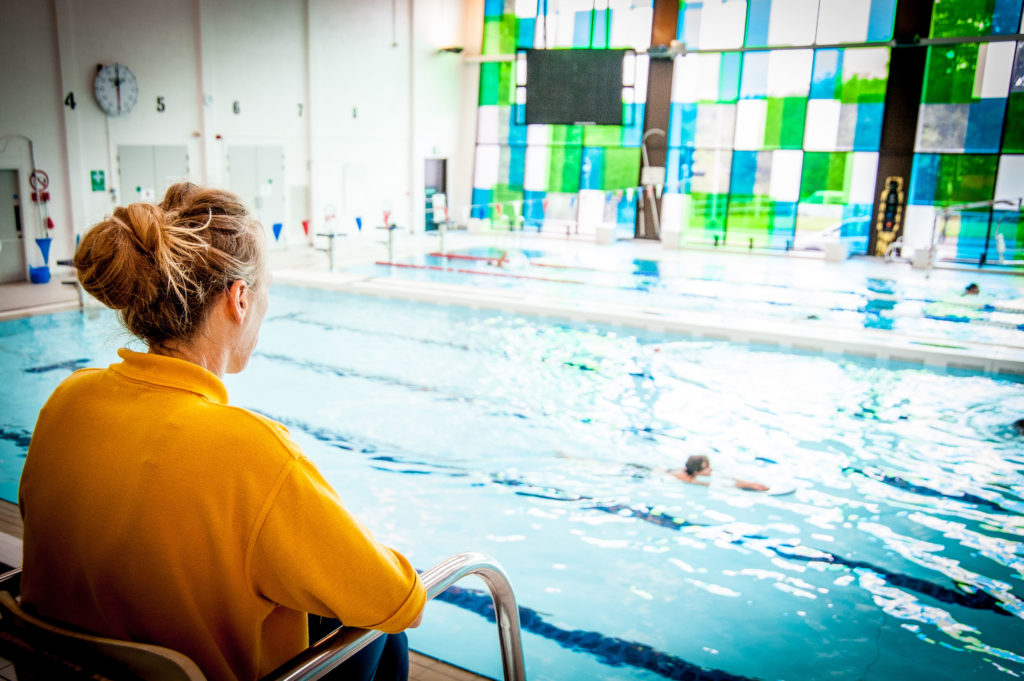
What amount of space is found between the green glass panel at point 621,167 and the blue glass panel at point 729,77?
2.11m

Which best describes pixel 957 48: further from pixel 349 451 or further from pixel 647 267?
pixel 349 451

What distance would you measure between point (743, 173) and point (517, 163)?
5.14 metres

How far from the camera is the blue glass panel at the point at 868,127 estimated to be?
1426 centimetres

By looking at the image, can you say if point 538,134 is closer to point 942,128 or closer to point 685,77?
point 685,77

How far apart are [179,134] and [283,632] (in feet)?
36.5

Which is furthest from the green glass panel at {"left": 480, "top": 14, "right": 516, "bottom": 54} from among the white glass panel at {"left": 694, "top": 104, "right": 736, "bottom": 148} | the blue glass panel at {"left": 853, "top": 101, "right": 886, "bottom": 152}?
the blue glass panel at {"left": 853, "top": 101, "right": 886, "bottom": 152}

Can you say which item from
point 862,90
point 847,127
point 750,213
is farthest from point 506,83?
point 862,90

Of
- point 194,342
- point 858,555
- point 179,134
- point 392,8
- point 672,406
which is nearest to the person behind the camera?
point 194,342

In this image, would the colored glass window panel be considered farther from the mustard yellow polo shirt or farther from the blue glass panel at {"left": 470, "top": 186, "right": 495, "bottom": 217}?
the mustard yellow polo shirt

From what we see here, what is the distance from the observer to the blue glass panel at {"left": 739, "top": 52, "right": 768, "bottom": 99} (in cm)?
1493

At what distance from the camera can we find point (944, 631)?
290 cm

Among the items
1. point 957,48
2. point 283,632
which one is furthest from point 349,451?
point 957,48

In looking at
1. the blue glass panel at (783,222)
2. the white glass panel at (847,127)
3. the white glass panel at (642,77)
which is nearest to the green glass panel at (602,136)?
the white glass panel at (642,77)


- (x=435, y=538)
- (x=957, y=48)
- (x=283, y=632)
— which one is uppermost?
(x=957, y=48)
